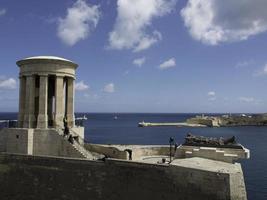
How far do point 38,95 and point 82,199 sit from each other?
1044 cm

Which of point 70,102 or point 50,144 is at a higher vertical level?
point 70,102

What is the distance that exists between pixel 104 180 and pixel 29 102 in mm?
9633

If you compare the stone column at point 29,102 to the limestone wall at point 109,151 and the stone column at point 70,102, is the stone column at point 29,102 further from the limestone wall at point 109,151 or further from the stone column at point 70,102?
the limestone wall at point 109,151

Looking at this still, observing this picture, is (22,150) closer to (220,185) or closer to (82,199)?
(82,199)

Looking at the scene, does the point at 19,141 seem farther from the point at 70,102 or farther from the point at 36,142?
the point at 70,102

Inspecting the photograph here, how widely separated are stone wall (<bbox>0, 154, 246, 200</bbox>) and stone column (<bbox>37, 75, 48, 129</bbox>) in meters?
3.50

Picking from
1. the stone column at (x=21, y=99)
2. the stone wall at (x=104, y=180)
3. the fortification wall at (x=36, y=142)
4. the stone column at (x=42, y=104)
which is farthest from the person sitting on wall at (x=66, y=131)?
the stone column at (x=21, y=99)

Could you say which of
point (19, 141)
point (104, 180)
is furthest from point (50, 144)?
point (104, 180)

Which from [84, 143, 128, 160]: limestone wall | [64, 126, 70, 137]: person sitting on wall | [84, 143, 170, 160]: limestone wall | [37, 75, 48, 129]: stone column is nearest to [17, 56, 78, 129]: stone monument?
[37, 75, 48, 129]: stone column

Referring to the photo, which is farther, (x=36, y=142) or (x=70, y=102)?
(x=70, y=102)

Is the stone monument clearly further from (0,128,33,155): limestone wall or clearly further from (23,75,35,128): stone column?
(0,128,33,155): limestone wall

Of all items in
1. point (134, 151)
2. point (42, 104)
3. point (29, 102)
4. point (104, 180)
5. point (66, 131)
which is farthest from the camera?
point (29, 102)

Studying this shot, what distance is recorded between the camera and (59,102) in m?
26.2

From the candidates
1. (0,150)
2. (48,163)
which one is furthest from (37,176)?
(0,150)
